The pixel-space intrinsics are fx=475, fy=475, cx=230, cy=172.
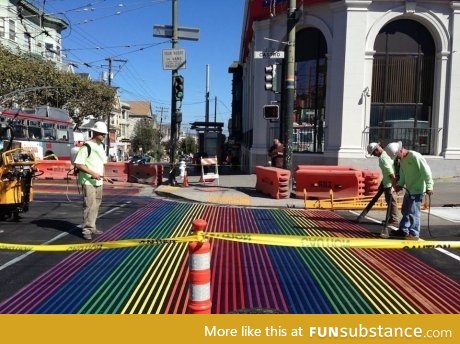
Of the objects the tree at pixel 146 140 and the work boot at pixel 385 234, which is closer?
the work boot at pixel 385 234

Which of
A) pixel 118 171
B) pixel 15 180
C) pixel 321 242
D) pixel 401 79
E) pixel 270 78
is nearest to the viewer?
pixel 321 242

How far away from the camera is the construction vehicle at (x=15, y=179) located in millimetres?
8383

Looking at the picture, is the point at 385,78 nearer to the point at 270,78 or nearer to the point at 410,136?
the point at 410,136

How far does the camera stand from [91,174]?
743 centimetres

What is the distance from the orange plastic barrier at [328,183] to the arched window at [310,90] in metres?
7.36

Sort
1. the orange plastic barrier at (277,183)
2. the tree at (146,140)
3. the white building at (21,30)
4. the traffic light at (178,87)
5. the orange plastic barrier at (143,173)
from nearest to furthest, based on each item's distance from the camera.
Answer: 1. the orange plastic barrier at (277,183)
2. the traffic light at (178,87)
3. the orange plastic barrier at (143,173)
4. the white building at (21,30)
5. the tree at (146,140)

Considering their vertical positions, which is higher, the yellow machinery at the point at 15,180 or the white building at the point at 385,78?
the white building at the point at 385,78

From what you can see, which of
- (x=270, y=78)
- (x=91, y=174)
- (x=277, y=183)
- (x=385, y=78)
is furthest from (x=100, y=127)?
(x=385, y=78)

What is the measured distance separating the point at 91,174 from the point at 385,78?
50.1ft

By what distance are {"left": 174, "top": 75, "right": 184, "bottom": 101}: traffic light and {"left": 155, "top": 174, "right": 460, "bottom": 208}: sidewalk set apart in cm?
315

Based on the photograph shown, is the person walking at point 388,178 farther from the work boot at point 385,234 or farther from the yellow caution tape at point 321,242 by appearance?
the yellow caution tape at point 321,242

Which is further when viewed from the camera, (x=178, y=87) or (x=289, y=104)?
(x=178, y=87)

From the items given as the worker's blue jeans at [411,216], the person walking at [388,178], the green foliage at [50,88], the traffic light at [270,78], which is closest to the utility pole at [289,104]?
the traffic light at [270,78]

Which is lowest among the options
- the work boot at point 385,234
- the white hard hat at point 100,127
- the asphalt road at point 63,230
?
the asphalt road at point 63,230
